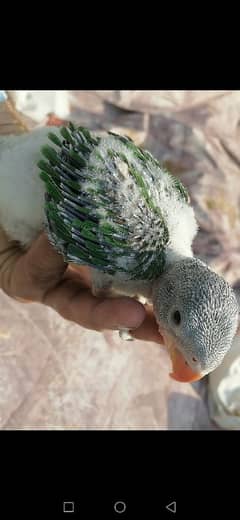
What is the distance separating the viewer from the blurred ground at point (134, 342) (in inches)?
49.6

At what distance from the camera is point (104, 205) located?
0.65m

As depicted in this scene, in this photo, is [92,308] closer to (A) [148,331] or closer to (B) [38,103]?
(A) [148,331]

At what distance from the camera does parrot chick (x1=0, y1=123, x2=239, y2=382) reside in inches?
25.1

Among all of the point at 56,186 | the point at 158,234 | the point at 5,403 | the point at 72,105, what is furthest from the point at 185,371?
the point at 72,105

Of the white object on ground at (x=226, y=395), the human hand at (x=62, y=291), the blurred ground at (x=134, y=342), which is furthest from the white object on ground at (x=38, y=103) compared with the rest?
the white object on ground at (x=226, y=395)

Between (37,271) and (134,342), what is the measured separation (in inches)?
32.0

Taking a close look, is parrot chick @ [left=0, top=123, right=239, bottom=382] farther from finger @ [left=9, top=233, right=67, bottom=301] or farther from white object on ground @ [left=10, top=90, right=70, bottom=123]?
white object on ground @ [left=10, top=90, right=70, bottom=123]

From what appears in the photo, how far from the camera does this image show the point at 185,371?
2.17 feet

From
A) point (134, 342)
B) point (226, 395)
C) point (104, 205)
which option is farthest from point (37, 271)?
point (226, 395)

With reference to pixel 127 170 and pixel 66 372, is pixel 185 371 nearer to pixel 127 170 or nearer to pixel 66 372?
pixel 127 170

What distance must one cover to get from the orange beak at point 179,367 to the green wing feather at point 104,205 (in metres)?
0.11

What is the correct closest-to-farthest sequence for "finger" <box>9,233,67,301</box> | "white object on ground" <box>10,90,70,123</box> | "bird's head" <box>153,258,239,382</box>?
1. "bird's head" <box>153,258,239,382</box>
2. "finger" <box>9,233,67,301</box>
3. "white object on ground" <box>10,90,70,123</box>

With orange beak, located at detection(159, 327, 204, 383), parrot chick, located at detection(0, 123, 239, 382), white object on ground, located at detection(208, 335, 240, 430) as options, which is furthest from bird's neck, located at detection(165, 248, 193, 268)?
white object on ground, located at detection(208, 335, 240, 430)

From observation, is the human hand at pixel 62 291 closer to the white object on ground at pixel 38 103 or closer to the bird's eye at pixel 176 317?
the bird's eye at pixel 176 317
